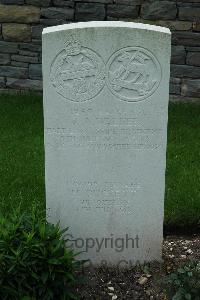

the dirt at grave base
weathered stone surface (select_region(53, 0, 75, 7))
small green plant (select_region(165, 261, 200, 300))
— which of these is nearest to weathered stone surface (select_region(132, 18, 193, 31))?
weathered stone surface (select_region(53, 0, 75, 7))

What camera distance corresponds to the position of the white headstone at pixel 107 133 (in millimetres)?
3834

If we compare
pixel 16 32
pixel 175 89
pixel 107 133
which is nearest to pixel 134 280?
pixel 107 133

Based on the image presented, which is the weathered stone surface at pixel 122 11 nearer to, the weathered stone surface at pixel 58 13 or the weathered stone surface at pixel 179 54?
the weathered stone surface at pixel 58 13

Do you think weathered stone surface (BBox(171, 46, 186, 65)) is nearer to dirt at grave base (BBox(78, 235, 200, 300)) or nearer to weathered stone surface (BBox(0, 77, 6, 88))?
weathered stone surface (BBox(0, 77, 6, 88))

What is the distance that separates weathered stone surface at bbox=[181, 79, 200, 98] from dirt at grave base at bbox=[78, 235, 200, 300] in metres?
3.92

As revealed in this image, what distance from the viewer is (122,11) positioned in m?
8.07

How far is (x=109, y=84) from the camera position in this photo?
3916 millimetres

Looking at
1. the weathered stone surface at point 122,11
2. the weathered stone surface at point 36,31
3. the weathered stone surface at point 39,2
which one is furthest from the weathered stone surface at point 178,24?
the weathered stone surface at point 36,31

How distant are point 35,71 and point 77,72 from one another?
15.9ft

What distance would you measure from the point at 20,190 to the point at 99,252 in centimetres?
144

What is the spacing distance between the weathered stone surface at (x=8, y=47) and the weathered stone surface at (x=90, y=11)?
3.61 feet

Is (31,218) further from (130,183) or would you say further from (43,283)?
(130,183)

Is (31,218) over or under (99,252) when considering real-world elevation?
over

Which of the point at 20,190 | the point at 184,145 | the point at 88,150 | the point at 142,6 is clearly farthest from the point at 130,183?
the point at 142,6
